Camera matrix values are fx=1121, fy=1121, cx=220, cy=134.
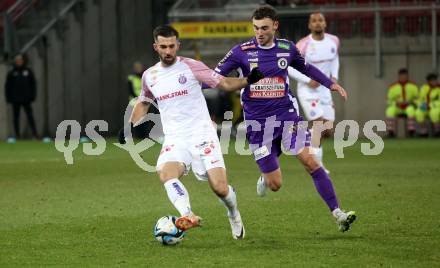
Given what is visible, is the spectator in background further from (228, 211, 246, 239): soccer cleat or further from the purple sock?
(228, 211, 246, 239): soccer cleat

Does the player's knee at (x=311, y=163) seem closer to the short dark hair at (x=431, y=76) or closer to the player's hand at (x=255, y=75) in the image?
the player's hand at (x=255, y=75)

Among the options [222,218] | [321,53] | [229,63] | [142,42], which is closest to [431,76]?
[142,42]

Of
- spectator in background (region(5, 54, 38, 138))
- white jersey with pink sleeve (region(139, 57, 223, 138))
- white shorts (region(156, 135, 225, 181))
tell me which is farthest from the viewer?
spectator in background (region(5, 54, 38, 138))

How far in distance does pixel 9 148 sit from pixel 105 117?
6.31 meters

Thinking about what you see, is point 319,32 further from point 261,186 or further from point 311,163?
point 311,163

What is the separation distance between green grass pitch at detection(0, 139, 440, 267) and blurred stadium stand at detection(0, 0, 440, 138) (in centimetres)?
852

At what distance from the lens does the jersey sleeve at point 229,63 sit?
11.0 m

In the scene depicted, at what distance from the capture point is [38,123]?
30.3 m

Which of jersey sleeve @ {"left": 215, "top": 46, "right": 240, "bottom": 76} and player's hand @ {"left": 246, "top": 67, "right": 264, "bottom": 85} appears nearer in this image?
player's hand @ {"left": 246, "top": 67, "right": 264, "bottom": 85}

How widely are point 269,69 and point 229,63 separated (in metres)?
0.41

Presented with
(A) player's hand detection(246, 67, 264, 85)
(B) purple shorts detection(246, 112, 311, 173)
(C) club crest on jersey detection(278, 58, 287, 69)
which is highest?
(A) player's hand detection(246, 67, 264, 85)

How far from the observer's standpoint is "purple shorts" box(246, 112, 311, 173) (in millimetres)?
11016

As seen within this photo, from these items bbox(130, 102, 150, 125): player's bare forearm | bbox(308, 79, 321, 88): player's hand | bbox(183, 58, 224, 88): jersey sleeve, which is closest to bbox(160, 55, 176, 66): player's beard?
bbox(183, 58, 224, 88): jersey sleeve

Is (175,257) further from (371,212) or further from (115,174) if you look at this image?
(115,174)
